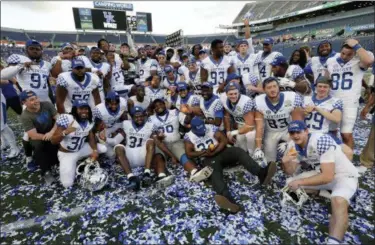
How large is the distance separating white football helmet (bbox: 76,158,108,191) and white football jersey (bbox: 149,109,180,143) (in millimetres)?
1679

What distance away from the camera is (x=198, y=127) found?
496 cm

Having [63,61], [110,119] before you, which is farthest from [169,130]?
[63,61]

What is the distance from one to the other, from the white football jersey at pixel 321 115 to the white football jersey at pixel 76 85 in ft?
15.9

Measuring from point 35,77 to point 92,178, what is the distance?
3.17 m

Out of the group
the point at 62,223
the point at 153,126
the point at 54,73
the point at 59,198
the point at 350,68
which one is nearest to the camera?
the point at 62,223

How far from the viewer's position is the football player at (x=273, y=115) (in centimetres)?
476

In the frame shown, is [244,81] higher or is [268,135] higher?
[244,81]

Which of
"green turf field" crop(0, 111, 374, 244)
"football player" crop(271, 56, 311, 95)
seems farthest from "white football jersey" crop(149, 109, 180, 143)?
"football player" crop(271, 56, 311, 95)

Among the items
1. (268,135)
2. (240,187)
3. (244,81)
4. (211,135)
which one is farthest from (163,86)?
(240,187)

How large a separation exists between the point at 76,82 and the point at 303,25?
50.4 meters

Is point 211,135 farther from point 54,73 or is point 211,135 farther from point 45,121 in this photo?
point 54,73

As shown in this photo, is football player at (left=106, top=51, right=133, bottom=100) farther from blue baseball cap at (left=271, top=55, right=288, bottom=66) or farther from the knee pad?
blue baseball cap at (left=271, top=55, right=288, bottom=66)

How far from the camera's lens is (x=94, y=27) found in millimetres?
35031

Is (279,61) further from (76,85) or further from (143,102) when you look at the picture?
(76,85)
